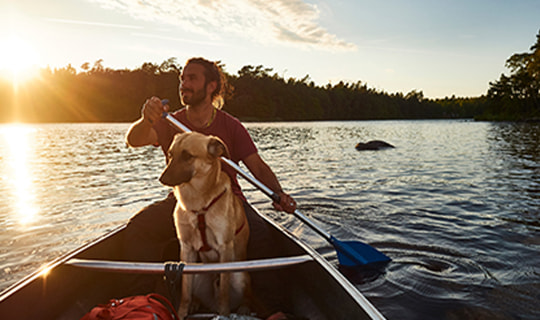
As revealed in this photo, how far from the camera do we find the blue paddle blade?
534 centimetres

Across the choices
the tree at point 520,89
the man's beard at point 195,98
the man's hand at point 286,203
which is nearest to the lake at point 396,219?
the man's hand at point 286,203

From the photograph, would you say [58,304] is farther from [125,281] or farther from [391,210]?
[391,210]

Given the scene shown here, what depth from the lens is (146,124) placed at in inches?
165

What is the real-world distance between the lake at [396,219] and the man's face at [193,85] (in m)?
3.38

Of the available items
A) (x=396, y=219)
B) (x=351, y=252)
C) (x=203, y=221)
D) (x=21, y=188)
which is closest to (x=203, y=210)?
(x=203, y=221)

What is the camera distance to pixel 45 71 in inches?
5482

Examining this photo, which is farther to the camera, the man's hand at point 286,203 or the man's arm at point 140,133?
the man's hand at point 286,203

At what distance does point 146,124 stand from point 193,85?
75 cm

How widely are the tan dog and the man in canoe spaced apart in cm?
93

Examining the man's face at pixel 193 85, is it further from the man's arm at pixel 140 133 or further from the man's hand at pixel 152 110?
the man's arm at pixel 140 133

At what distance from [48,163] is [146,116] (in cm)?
1797

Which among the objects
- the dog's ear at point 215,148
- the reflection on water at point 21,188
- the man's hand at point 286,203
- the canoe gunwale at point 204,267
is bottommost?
the reflection on water at point 21,188

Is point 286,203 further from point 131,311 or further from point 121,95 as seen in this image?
point 121,95

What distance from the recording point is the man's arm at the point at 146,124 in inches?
159
